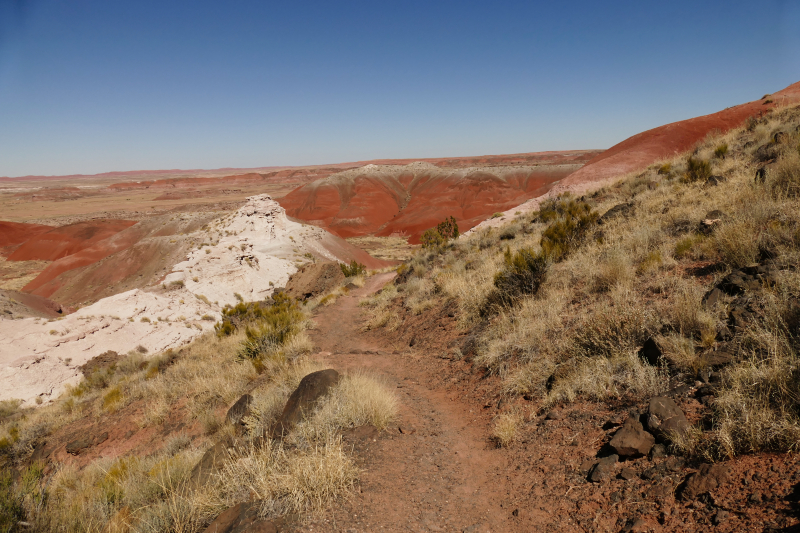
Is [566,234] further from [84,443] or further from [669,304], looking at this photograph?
[84,443]

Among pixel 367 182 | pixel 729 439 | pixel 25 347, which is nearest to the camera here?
pixel 729 439

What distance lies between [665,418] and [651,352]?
1031 millimetres

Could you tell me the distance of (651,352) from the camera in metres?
3.80

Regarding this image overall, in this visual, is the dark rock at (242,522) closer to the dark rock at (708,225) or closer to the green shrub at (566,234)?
the green shrub at (566,234)

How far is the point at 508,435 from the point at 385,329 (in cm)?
582

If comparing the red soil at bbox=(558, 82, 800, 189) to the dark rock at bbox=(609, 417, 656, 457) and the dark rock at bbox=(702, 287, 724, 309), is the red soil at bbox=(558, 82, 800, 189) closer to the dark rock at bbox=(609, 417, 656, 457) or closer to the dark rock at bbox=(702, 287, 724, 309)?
the dark rock at bbox=(702, 287, 724, 309)

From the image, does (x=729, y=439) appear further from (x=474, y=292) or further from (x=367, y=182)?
(x=367, y=182)

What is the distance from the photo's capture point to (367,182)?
83.6 m

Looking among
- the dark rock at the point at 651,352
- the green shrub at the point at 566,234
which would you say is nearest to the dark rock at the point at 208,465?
the dark rock at the point at 651,352

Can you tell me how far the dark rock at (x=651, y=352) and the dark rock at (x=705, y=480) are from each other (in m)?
1.38

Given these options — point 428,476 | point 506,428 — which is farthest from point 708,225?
point 428,476

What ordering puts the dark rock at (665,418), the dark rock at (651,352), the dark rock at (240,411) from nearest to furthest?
the dark rock at (665,418) < the dark rock at (651,352) < the dark rock at (240,411)

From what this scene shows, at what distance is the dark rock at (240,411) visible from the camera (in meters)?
5.07

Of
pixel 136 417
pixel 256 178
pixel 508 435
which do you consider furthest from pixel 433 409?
pixel 256 178
